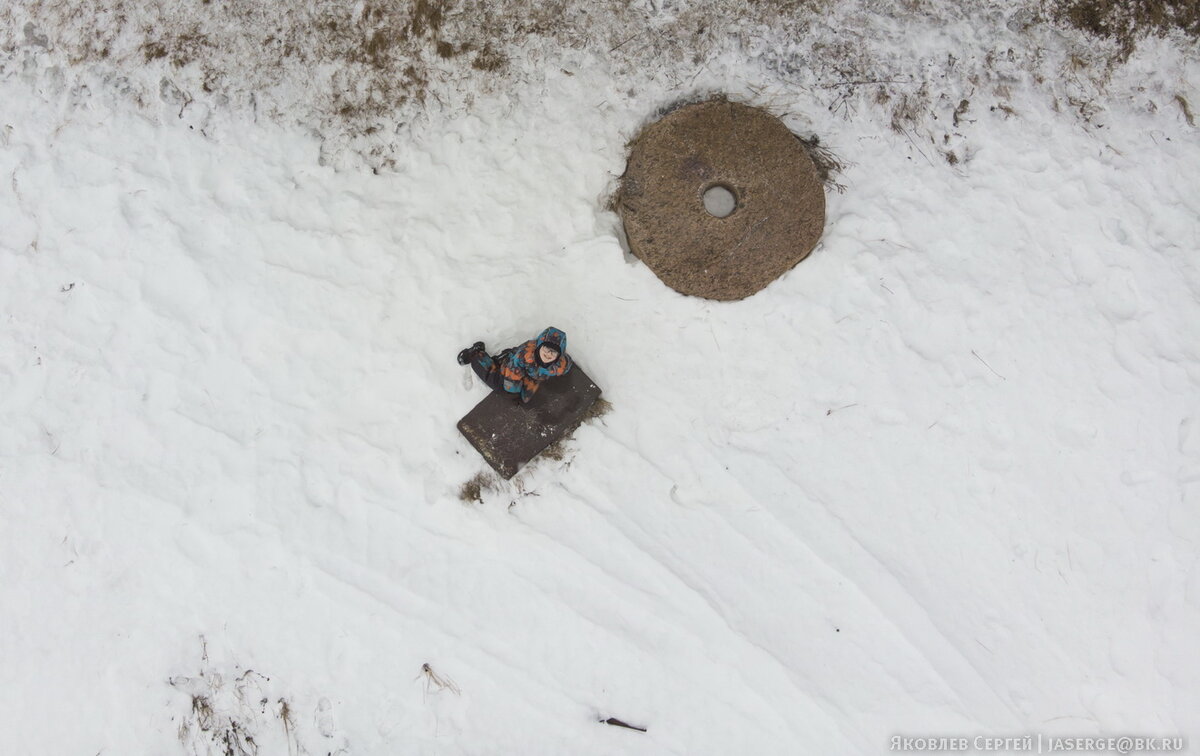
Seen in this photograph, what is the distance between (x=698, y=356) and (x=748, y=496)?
859 millimetres

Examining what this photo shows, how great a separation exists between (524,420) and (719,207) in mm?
1688

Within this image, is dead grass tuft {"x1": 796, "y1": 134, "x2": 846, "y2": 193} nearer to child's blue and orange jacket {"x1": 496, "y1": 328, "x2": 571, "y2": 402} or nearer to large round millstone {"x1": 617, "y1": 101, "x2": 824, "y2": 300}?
large round millstone {"x1": 617, "y1": 101, "x2": 824, "y2": 300}

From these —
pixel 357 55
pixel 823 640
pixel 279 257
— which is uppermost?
pixel 357 55

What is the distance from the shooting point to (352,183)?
3.74 metres

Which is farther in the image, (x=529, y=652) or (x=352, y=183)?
(x=352, y=183)

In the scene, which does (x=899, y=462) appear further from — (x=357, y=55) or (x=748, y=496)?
(x=357, y=55)

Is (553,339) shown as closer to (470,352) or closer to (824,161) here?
(470,352)

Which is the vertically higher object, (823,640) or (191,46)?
(191,46)

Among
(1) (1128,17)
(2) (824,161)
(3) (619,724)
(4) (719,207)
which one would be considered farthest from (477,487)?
(1) (1128,17)

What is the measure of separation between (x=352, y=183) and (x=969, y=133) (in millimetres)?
3791

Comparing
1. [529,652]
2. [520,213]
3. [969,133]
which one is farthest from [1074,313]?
[529,652]

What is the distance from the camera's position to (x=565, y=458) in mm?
3635

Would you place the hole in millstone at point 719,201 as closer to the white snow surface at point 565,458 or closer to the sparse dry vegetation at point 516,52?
the white snow surface at point 565,458

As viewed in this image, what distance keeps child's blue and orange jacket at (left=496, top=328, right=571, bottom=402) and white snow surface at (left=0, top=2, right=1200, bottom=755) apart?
0.35 m
